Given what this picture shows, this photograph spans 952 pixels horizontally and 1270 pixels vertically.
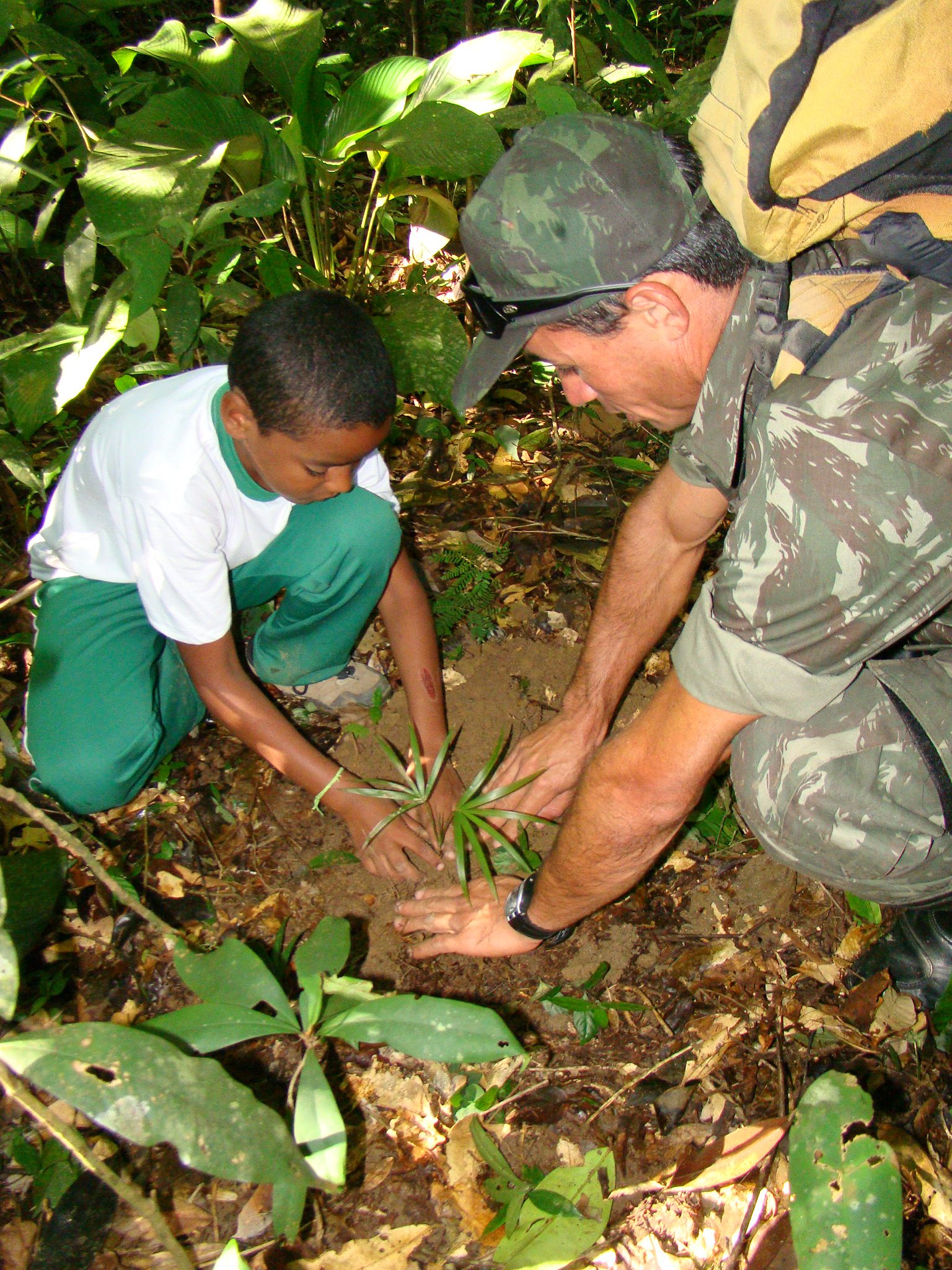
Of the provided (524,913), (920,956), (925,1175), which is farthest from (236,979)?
(920,956)

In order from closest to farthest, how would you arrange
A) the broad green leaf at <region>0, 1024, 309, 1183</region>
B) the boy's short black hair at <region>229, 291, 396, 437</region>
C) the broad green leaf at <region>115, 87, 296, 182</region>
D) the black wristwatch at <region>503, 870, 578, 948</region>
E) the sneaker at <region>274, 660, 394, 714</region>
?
1. the broad green leaf at <region>0, 1024, 309, 1183</region>
2. the boy's short black hair at <region>229, 291, 396, 437</region>
3. the black wristwatch at <region>503, 870, 578, 948</region>
4. the broad green leaf at <region>115, 87, 296, 182</region>
5. the sneaker at <region>274, 660, 394, 714</region>

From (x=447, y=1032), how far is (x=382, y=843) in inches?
38.8

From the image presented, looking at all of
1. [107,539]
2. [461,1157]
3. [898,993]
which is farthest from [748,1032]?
[107,539]

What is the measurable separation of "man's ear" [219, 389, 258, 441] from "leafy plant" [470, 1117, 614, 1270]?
140 cm

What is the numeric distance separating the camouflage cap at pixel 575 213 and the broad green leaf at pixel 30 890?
1301 millimetres

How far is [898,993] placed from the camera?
1934mm

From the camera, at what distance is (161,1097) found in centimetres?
91

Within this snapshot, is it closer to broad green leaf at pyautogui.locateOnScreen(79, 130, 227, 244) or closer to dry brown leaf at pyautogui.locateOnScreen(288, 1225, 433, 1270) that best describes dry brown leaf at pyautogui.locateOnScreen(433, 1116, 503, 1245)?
dry brown leaf at pyautogui.locateOnScreen(288, 1225, 433, 1270)

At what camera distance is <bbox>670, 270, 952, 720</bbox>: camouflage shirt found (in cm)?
123

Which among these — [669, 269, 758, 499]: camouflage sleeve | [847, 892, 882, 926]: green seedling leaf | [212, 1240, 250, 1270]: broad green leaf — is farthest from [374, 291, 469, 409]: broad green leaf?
[212, 1240, 250, 1270]: broad green leaf

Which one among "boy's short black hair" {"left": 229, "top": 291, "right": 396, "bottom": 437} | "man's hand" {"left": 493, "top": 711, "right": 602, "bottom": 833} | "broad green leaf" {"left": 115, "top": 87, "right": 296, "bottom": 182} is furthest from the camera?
"broad green leaf" {"left": 115, "top": 87, "right": 296, "bottom": 182}

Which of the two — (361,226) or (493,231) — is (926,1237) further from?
(361,226)

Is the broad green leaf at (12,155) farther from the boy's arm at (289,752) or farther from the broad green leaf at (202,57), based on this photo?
the boy's arm at (289,752)

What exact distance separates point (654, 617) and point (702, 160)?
1.05 metres
